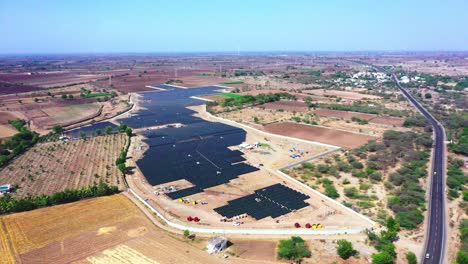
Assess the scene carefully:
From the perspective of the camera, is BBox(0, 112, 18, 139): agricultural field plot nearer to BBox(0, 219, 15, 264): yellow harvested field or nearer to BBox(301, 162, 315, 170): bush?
BBox(0, 219, 15, 264): yellow harvested field

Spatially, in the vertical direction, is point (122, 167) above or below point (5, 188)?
above

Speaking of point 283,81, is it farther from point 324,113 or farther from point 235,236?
point 235,236

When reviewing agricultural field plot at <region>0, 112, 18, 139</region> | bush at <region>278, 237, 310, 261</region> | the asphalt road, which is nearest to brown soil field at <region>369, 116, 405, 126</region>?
the asphalt road

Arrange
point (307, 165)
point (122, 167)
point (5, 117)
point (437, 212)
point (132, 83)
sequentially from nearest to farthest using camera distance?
1. point (437, 212)
2. point (122, 167)
3. point (307, 165)
4. point (5, 117)
5. point (132, 83)

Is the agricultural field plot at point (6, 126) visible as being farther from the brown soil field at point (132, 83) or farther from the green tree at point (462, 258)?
the green tree at point (462, 258)

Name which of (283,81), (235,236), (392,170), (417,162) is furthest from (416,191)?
(283,81)

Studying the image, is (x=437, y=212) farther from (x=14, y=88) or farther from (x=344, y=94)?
(x=14, y=88)

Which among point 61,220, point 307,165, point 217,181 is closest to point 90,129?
point 217,181

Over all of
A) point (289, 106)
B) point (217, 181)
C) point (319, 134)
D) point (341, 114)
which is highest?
point (289, 106)
